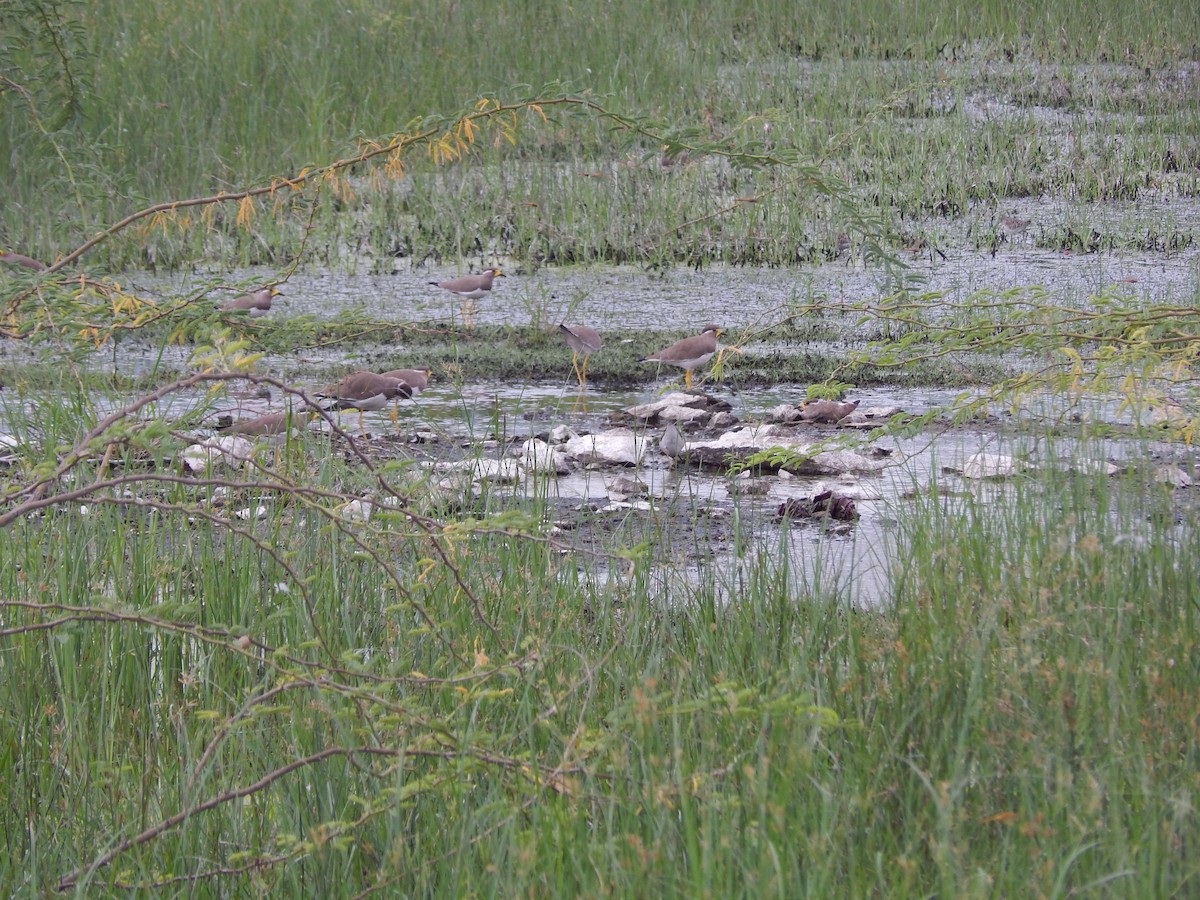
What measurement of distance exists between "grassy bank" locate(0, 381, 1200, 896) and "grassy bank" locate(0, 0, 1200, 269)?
5508 millimetres

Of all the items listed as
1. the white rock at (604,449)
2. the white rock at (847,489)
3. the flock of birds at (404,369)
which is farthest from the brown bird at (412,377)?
the white rock at (847,489)

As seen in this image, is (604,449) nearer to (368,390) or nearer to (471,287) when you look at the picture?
(368,390)

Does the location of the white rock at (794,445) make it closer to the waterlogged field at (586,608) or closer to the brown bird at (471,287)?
the waterlogged field at (586,608)

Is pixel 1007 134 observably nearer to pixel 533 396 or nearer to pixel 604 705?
pixel 533 396

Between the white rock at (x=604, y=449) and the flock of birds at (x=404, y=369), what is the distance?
623 mm

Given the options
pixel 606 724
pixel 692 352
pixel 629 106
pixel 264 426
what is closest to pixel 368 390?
pixel 264 426

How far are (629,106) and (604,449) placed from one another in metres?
4.28

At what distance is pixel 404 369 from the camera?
260 inches

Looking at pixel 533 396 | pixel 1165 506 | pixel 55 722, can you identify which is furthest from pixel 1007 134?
pixel 55 722

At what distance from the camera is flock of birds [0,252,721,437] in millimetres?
4777

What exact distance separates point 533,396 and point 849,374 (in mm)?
1497

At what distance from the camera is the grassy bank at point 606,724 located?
190 cm

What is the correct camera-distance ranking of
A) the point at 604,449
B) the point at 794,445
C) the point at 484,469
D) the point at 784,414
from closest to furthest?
the point at 484,469
the point at 794,445
the point at 604,449
the point at 784,414

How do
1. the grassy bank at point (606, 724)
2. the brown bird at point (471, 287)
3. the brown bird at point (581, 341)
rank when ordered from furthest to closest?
the brown bird at point (471, 287) → the brown bird at point (581, 341) → the grassy bank at point (606, 724)
